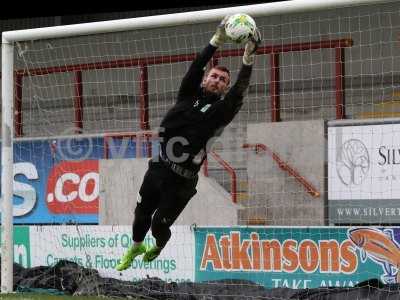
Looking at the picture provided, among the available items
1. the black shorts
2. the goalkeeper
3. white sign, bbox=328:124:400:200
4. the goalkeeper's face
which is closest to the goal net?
white sign, bbox=328:124:400:200

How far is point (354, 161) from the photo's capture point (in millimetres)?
9594

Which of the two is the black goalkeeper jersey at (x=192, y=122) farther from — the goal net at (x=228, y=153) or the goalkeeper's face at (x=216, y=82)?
the goal net at (x=228, y=153)

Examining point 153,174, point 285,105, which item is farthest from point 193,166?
point 285,105

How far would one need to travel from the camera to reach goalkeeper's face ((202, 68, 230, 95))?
782 centimetres

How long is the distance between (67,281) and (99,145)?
2087mm

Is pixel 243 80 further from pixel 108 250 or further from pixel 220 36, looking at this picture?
pixel 108 250

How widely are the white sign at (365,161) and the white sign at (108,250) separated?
2051 mm

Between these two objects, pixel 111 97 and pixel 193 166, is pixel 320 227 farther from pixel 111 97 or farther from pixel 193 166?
pixel 111 97

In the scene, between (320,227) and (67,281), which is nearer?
(320,227)

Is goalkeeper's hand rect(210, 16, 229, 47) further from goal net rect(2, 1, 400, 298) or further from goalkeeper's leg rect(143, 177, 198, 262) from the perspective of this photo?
goalkeeper's leg rect(143, 177, 198, 262)

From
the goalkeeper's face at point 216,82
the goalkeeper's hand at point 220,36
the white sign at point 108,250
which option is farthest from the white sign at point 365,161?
the goalkeeper's hand at point 220,36

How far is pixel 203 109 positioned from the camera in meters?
7.88

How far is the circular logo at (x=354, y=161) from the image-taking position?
9547 millimetres

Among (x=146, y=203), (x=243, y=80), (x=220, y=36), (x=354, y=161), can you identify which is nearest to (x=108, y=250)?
(x=146, y=203)
